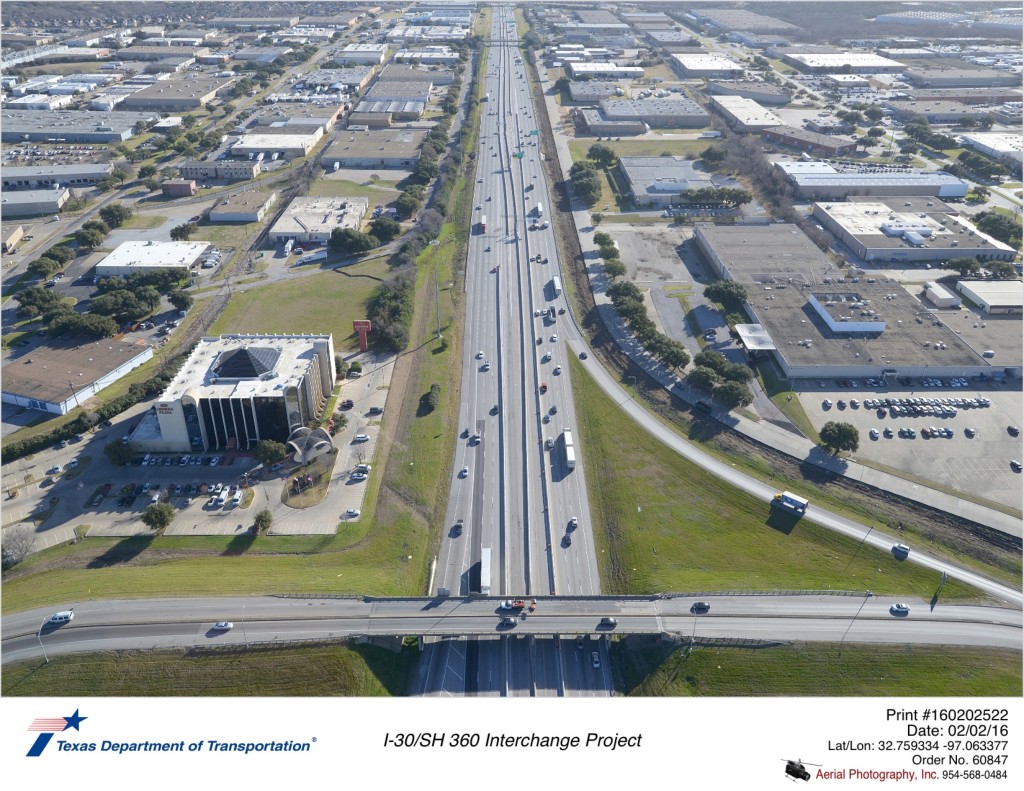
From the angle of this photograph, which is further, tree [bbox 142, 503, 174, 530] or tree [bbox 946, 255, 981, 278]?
tree [bbox 946, 255, 981, 278]

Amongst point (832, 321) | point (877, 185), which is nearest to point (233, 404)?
point (832, 321)

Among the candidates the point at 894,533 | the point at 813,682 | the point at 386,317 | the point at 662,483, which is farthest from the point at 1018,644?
the point at 386,317

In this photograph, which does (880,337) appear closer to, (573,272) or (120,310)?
(573,272)

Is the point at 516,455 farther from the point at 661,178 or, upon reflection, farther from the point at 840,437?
the point at 661,178

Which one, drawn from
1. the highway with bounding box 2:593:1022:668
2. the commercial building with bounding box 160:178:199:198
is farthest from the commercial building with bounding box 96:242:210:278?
the highway with bounding box 2:593:1022:668

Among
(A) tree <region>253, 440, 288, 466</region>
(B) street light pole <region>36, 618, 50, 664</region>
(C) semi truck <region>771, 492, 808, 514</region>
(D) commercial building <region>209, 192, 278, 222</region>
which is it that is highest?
(D) commercial building <region>209, 192, 278, 222</region>

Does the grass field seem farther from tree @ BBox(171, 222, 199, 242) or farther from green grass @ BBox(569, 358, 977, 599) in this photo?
green grass @ BBox(569, 358, 977, 599)
